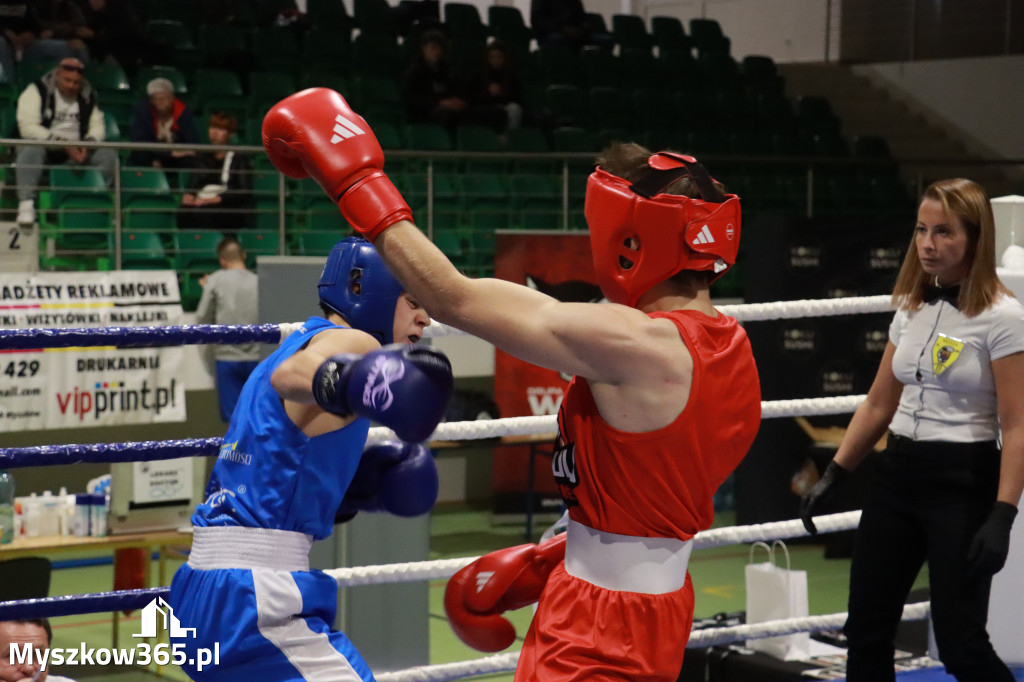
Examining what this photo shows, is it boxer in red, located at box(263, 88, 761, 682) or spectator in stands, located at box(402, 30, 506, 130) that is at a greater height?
spectator in stands, located at box(402, 30, 506, 130)

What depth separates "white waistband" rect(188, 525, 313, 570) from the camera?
190 cm

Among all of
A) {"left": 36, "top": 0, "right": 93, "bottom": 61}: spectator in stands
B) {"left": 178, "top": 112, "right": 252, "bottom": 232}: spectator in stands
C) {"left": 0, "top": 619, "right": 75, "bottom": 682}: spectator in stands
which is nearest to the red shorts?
{"left": 0, "top": 619, "right": 75, "bottom": 682}: spectator in stands

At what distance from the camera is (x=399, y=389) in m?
1.53

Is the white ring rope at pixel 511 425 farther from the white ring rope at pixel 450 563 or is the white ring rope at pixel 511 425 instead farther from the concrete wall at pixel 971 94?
the concrete wall at pixel 971 94

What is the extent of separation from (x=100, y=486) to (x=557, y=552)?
3307mm

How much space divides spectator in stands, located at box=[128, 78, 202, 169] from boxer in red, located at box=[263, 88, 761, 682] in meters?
5.64

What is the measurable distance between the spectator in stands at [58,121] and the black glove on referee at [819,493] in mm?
4946

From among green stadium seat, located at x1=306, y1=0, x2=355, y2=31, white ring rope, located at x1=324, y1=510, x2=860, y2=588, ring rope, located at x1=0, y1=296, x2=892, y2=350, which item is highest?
green stadium seat, located at x1=306, y1=0, x2=355, y2=31

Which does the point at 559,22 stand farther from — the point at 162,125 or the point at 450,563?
the point at 450,563

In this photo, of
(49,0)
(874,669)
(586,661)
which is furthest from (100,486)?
(49,0)

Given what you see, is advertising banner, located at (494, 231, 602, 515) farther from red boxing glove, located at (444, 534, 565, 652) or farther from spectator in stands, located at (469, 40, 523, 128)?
red boxing glove, located at (444, 534, 565, 652)

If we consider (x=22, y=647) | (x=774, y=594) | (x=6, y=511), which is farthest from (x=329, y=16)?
(x=22, y=647)

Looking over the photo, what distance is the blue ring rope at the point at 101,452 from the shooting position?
2.26 metres

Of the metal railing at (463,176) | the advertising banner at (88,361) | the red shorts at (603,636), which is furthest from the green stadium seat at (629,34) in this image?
Answer: the red shorts at (603,636)
